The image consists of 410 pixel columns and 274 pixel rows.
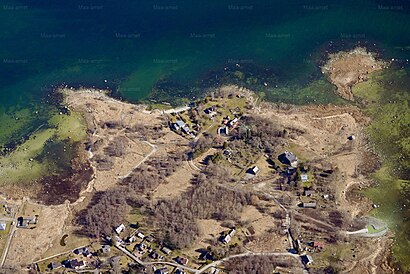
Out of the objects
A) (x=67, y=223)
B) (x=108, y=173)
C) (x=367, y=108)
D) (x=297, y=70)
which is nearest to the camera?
(x=67, y=223)

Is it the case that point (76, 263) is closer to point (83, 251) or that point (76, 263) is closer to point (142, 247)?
point (83, 251)

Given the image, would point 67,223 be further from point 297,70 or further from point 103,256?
point 297,70

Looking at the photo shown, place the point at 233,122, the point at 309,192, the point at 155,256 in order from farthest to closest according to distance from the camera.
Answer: the point at 233,122
the point at 309,192
the point at 155,256

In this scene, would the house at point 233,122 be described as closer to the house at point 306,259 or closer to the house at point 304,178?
the house at point 304,178

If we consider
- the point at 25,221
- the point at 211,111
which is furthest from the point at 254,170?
the point at 25,221

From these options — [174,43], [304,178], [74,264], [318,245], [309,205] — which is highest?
[174,43]

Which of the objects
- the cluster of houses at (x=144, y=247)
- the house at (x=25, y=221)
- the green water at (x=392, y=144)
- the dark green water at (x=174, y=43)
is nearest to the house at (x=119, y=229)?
the cluster of houses at (x=144, y=247)

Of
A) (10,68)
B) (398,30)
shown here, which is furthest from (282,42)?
(10,68)
